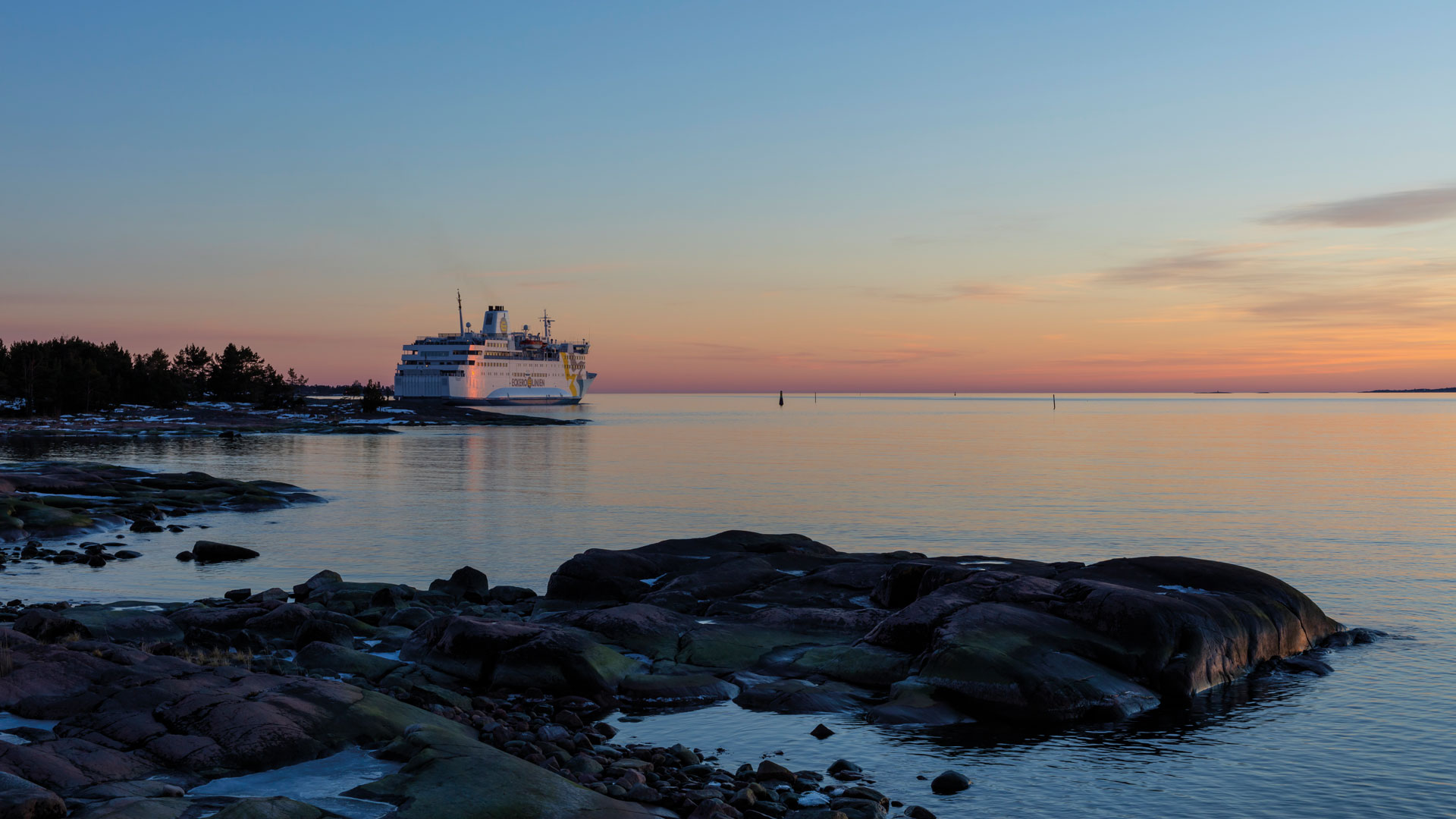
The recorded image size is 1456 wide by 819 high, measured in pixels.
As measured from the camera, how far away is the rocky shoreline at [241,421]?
3723 inches

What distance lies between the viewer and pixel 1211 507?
134 ft

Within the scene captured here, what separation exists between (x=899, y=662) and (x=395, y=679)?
7.28m

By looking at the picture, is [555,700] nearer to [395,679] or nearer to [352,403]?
[395,679]

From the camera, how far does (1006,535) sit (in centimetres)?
3403

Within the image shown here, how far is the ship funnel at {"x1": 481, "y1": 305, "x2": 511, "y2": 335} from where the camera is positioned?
19140 cm

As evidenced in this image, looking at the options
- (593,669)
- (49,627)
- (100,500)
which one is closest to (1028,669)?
(593,669)

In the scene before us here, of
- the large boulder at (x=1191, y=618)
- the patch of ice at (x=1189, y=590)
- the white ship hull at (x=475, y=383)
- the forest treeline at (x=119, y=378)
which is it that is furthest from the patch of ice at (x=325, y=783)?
the white ship hull at (x=475, y=383)

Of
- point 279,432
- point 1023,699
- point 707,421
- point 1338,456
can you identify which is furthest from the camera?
point 707,421

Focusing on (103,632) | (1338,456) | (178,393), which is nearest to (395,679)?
(103,632)

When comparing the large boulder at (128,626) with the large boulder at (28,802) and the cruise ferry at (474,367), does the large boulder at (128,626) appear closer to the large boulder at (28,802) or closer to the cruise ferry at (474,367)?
the large boulder at (28,802)

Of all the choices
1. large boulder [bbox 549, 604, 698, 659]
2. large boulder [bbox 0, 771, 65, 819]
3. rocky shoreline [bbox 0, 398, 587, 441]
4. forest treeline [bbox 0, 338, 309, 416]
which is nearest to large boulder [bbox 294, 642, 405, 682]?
large boulder [bbox 549, 604, 698, 659]

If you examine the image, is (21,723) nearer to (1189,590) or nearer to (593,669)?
(593,669)

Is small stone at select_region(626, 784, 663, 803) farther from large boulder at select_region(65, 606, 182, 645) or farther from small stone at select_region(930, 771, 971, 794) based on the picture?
large boulder at select_region(65, 606, 182, 645)

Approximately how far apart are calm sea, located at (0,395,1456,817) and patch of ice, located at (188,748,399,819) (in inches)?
149
